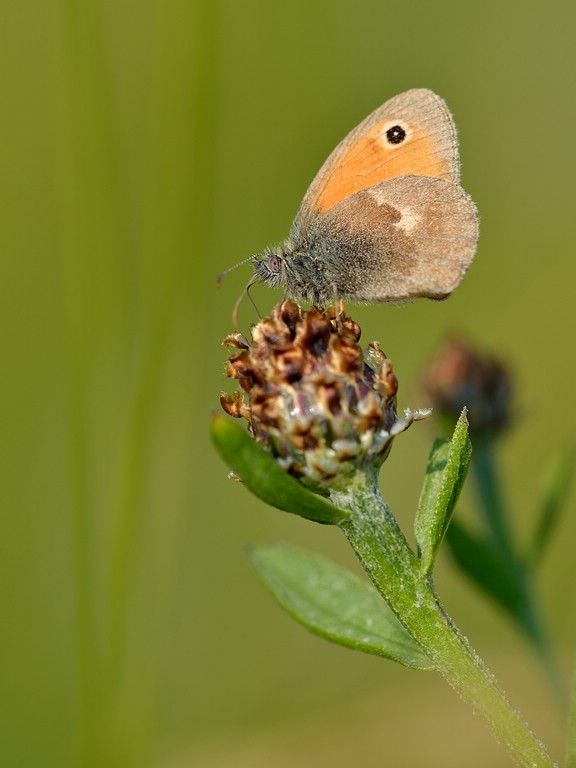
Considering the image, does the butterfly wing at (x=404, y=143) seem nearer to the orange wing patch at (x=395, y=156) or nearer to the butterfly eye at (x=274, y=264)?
the orange wing patch at (x=395, y=156)

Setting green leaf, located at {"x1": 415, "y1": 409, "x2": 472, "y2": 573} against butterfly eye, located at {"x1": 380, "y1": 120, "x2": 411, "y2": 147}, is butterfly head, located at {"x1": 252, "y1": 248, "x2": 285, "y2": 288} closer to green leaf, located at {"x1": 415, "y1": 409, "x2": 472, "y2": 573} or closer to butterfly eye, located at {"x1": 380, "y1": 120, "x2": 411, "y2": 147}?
butterfly eye, located at {"x1": 380, "y1": 120, "x2": 411, "y2": 147}

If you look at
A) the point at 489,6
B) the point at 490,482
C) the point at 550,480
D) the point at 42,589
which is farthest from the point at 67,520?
the point at 489,6

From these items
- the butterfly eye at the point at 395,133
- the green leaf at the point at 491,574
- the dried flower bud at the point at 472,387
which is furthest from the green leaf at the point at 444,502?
the dried flower bud at the point at 472,387

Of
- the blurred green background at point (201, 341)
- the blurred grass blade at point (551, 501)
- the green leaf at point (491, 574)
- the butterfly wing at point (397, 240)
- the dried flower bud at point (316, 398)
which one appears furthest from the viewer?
the blurred green background at point (201, 341)

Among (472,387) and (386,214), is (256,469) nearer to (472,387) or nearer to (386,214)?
(386,214)

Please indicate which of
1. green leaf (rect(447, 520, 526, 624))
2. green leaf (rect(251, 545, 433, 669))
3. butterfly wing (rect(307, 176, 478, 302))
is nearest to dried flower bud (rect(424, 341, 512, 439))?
green leaf (rect(447, 520, 526, 624))

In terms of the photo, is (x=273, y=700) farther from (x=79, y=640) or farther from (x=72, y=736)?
(x=79, y=640)

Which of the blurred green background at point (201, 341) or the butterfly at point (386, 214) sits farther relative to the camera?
the blurred green background at point (201, 341)
